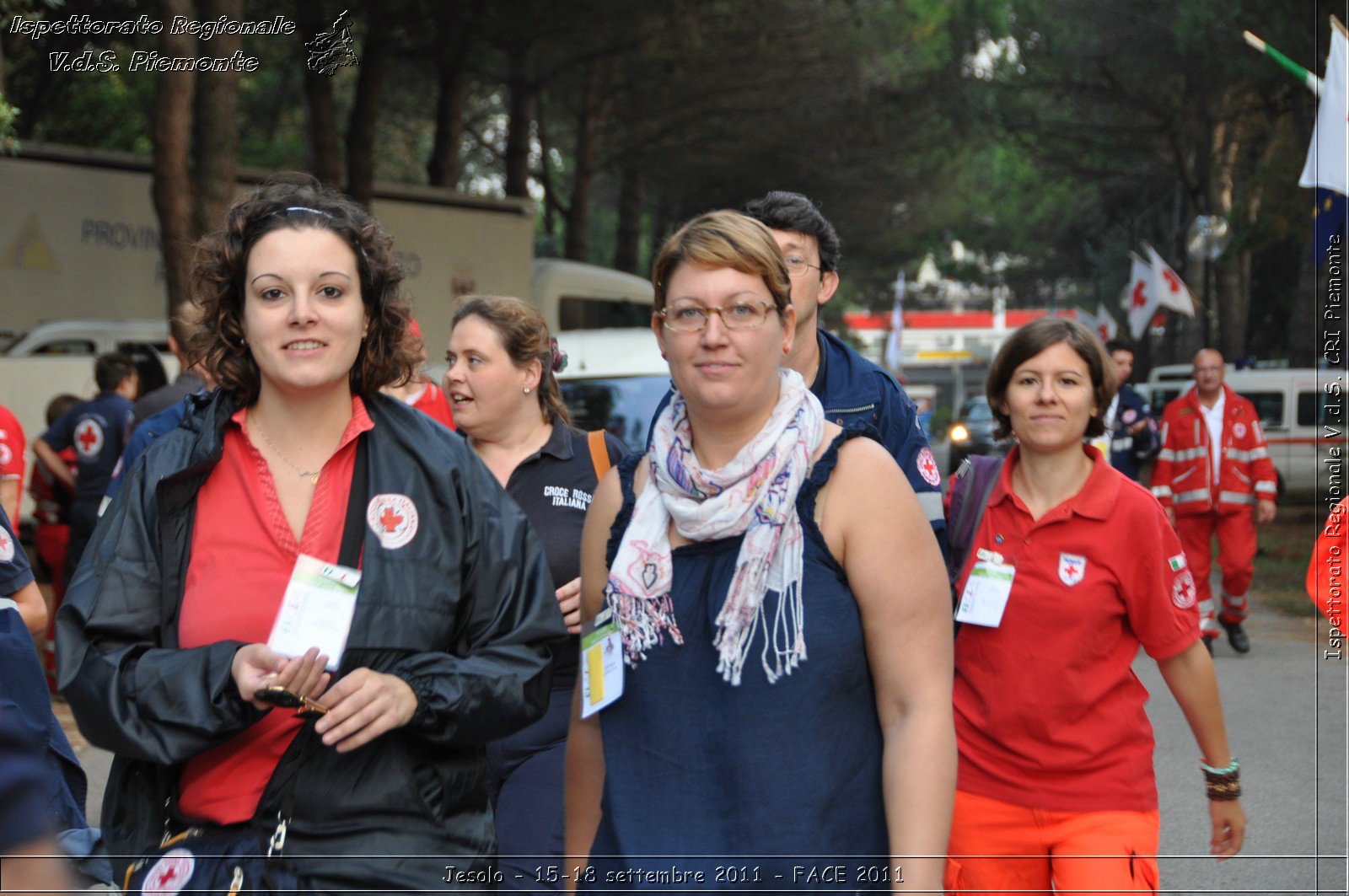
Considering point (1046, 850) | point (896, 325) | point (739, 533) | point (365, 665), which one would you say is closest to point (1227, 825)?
point (1046, 850)

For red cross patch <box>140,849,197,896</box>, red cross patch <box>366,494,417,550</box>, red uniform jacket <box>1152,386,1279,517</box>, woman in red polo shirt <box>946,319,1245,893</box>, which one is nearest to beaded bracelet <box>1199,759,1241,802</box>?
woman in red polo shirt <box>946,319,1245,893</box>

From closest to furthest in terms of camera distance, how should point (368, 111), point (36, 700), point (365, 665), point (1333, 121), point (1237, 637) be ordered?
point (365, 665)
point (36, 700)
point (1333, 121)
point (1237, 637)
point (368, 111)

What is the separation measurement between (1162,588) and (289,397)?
232 centimetres

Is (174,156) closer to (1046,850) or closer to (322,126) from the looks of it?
(322,126)

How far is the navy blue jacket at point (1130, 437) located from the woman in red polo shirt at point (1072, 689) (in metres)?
9.02

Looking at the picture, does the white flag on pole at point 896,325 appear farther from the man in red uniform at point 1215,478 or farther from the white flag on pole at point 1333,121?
the white flag on pole at point 1333,121

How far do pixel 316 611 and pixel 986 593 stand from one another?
1.98 meters

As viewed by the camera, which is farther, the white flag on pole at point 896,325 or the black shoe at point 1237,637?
the white flag on pole at point 896,325

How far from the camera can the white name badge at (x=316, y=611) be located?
7.81ft

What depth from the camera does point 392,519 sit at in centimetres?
259

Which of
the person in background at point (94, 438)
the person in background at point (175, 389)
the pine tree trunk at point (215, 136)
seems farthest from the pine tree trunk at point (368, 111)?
the person in background at point (175, 389)

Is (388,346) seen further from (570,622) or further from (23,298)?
(23,298)

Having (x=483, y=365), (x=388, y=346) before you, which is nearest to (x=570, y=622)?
(x=483, y=365)

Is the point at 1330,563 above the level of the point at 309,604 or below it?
below
